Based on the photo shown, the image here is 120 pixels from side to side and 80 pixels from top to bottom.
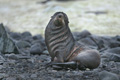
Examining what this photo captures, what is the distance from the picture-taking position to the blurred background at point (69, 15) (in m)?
15.3

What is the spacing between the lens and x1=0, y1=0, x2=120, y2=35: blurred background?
15348mm

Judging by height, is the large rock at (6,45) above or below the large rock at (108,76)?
above

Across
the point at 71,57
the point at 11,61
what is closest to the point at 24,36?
the point at 11,61

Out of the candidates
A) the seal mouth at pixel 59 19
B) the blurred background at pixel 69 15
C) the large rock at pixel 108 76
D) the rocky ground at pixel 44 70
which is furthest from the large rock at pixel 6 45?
the blurred background at pixel 69 15

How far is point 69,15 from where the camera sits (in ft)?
57.1

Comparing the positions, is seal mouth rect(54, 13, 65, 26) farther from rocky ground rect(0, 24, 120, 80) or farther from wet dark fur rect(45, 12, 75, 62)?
rocky ground rect(0, 24, 120, 80)

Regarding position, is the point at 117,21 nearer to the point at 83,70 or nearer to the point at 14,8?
the point at 14,8

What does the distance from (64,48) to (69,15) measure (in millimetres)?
11910

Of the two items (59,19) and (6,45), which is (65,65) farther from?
(6,45)

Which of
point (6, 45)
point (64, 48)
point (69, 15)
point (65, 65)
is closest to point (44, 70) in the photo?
point (65, 65)

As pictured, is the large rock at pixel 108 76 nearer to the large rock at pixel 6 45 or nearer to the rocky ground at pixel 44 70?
the rocky ground at pixel 44 70

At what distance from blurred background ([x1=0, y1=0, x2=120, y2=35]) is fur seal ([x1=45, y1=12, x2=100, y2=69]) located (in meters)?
8.12

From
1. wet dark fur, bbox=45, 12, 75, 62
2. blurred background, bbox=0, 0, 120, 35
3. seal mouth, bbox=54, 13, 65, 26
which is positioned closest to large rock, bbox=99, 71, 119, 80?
wet dark fur, bbox=45, 12, 75, 62

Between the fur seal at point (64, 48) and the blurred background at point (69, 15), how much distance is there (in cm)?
812
